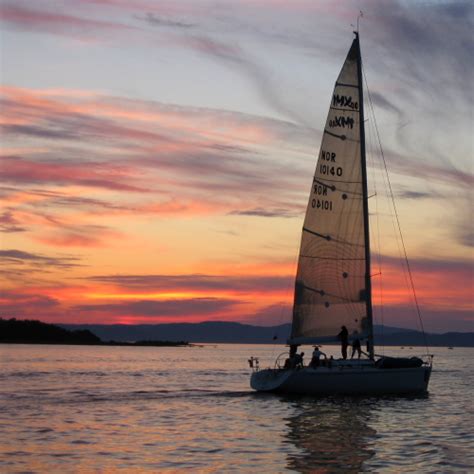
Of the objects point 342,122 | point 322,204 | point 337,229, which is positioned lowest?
point 337,229

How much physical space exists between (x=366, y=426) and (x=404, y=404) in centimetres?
1019

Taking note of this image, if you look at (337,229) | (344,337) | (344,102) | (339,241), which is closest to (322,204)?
(337,229)

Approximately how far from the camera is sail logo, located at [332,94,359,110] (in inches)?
1834

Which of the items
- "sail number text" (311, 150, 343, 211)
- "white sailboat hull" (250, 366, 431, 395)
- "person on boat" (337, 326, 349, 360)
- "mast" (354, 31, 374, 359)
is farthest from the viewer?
"sail number text" (311, 150, 343, 211)

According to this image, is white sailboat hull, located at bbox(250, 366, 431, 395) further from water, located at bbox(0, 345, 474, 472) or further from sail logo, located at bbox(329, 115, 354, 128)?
sail logo, located at bbox(329, 115, 354, 128)

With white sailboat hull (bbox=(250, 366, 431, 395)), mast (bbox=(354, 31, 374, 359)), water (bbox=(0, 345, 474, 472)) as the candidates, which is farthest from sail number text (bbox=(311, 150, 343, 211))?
water (bbox=(0, 345, 474, 472))

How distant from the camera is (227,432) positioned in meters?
33.0

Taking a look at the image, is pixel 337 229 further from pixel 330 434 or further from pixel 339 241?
pixel 330 434

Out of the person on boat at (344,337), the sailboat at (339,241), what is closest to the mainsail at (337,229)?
the sailboat at (339,241)

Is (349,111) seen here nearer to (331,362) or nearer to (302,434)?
(331,362)

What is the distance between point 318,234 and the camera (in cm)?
4684

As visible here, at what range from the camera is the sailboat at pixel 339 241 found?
4594 centimetres

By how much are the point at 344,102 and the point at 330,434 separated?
21276 mm

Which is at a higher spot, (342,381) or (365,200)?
(365,200)
